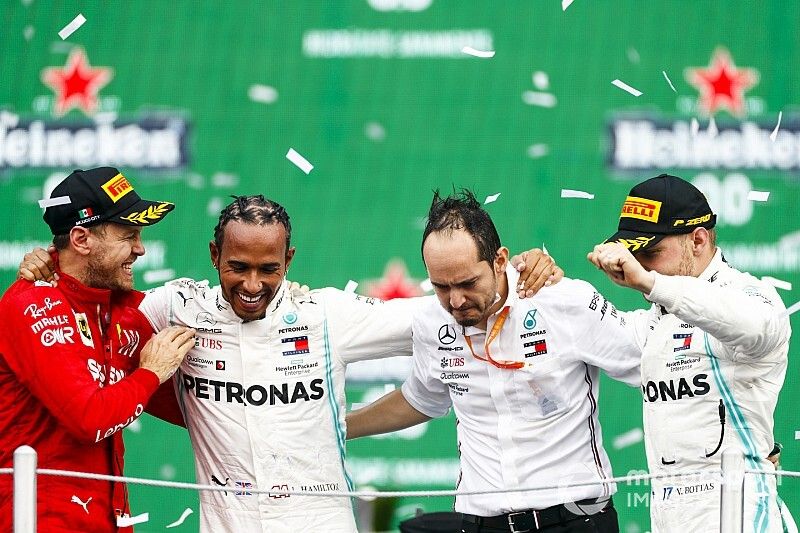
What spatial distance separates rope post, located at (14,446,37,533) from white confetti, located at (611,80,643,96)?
291 cm

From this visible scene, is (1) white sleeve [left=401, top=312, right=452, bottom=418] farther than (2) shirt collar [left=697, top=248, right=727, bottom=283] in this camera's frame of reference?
Yes

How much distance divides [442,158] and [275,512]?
2012 mm

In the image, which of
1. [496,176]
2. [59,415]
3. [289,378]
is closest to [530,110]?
[496,176]

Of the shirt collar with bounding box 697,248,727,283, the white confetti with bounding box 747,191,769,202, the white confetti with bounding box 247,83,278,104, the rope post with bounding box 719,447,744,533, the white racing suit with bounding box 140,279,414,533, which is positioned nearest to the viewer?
the rope post with bounding box 719,447,744,533

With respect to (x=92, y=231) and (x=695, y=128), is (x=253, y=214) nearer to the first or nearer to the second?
(x=92, y=231)

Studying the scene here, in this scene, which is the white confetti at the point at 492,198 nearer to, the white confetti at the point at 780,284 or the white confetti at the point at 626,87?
the white confetti at the point at 626,87

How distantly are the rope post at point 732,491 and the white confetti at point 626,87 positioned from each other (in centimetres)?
238

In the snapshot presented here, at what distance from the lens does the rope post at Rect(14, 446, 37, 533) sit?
287 cm

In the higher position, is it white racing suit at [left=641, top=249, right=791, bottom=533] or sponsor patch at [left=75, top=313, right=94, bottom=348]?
sponsor patch at [left=75, top=313, right=94, bottom=348]

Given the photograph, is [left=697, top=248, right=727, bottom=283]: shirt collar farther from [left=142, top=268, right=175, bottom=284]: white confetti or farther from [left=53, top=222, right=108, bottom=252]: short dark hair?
[left=142, top=268, right=175, bottom=284]: white confetti

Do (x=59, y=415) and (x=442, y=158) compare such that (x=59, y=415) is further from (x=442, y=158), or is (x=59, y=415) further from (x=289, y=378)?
(x=442, y=158)

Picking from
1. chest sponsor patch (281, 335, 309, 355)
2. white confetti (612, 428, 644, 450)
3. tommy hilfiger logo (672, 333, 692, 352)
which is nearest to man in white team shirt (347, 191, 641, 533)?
tommy hilfiger logo (672, 333, 692, 352)

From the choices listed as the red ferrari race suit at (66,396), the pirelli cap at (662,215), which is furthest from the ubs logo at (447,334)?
the red ferrari race suit at (66,396)

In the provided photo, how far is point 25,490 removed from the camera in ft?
9.48
